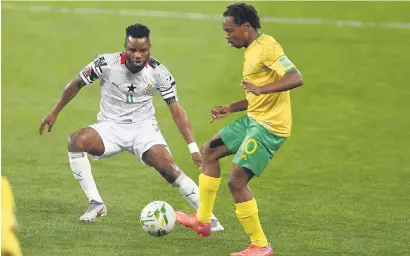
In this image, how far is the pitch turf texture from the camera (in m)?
12.2

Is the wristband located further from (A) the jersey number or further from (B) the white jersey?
(A) the jersey number

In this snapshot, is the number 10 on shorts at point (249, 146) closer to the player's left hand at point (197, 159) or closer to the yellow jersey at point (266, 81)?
the yellow jersey at point (266, 81)

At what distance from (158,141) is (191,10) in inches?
516

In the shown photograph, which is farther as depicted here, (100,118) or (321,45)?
(321,45)

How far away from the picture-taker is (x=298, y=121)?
19.1 meters

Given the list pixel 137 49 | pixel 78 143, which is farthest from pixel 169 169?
pixel 137 49

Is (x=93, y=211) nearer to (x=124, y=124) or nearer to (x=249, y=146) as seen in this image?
(x=124, y=124)

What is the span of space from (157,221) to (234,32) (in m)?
2.01

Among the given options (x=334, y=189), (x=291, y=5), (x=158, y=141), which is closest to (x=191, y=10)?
(x=291, y=5)

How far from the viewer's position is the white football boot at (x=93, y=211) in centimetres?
1258

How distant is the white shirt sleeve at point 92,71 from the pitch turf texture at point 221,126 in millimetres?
1486

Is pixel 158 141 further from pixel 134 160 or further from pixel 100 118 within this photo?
pixel 134 160

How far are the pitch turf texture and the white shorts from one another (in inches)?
29.0

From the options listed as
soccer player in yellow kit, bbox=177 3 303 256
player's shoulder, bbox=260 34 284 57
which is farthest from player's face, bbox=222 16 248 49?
player's shoulder, bbox=260 34 284 57
